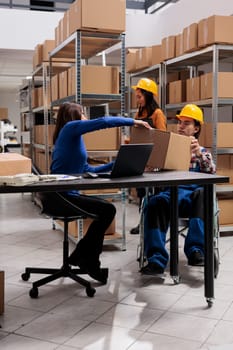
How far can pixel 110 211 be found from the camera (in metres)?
3.26

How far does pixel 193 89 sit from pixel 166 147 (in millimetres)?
2297

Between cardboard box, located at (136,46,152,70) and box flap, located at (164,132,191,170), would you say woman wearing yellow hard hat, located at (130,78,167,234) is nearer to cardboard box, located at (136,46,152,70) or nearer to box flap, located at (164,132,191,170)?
box flap, located at (164,132,191,170)

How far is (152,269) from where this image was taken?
10.9ft

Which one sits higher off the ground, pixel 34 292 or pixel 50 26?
pixel 50 26

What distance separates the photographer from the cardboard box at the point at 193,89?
5.12 metres

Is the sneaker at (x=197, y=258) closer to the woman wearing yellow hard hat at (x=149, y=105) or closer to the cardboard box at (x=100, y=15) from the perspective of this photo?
the woman wearing yellow hard hat at (x=149, y=105)

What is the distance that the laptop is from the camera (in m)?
2.60

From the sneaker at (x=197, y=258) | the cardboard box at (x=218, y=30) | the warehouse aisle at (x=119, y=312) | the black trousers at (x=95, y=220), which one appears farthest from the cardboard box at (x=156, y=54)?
the black trousers at (x=95, y=220)

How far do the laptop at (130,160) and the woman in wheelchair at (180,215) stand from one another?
2.31 feet

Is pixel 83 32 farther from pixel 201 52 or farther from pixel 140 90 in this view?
pixel 201 52

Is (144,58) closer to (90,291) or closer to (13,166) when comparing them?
(90,291)

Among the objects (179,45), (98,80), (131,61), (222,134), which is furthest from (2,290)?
(131,61)

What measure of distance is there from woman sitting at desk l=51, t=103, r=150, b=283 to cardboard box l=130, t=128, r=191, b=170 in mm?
95

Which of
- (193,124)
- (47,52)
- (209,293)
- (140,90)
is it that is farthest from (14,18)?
(209,293)
